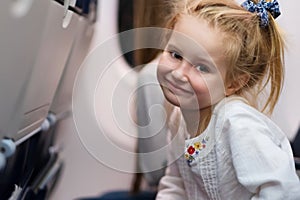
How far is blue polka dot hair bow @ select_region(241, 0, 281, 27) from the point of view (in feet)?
3.03

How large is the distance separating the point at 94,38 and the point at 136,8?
191 mm

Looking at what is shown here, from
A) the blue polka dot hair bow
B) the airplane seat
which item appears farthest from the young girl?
the airplane seat

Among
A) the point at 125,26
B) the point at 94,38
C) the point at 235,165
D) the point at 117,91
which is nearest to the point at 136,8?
the point at 125,26

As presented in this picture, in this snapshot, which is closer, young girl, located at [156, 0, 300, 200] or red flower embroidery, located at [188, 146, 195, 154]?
young girl, located at [156, 0, 300, 200]

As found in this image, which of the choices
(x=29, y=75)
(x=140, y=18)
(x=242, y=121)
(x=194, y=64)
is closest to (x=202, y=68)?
(x=194, y=64)

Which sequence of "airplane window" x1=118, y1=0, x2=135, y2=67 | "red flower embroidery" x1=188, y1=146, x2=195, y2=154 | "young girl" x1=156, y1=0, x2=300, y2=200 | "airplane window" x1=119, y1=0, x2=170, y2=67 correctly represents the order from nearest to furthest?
"young girl" x1=156, y1=0, x2=300, y2=200 < "red flower embroidery" x1=188, y1=146, x2=195, y2=154 < "airplane window" x1=119, y1=0, x2=170, y2=67 < "airplane window" x1=118, y1=0, x2=135, y2=67

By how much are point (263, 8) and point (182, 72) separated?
0.65 feet

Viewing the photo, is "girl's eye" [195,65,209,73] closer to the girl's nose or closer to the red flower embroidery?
the girl's nose

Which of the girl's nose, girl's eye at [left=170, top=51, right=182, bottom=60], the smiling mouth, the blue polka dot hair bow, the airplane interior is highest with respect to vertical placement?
the blue polka dot hair bow

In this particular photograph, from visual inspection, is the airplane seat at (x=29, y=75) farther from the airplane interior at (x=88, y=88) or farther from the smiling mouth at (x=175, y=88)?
the smiling mouth at (x=175, y=88)

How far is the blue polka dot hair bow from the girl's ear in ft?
0.36

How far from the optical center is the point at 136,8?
1.47m

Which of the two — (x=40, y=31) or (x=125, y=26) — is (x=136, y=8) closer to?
(x=125, y=26)

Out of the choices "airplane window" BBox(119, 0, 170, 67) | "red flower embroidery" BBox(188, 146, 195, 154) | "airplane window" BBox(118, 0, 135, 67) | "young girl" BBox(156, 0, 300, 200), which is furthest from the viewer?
"airplane window" BBox(118, 0, 135, 67)
